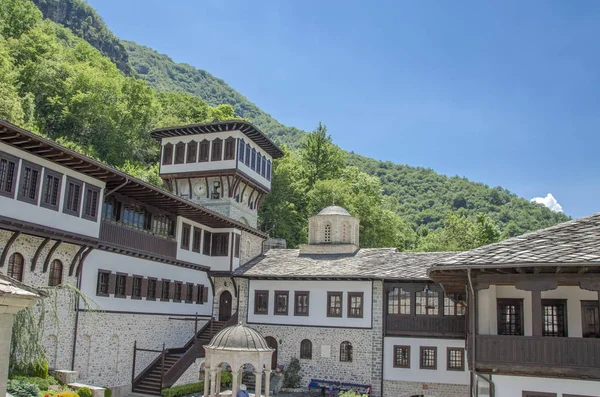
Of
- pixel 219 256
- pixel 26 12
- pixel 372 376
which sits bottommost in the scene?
pixel 372 376

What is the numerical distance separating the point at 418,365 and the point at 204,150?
54.3 feet

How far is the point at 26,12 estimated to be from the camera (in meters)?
52.0

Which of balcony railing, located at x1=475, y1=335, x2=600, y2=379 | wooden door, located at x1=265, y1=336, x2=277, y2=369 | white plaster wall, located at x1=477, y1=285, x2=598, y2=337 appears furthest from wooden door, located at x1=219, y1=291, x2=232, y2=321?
balcony railing, located at x1=475, y1=335, x2=600, y2=379

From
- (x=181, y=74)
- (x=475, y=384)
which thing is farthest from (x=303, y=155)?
(x=181, y=74)

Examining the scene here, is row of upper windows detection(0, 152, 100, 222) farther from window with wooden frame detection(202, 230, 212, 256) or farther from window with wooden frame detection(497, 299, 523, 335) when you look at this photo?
window with wooden frame detection(497, 299, 523, 335)

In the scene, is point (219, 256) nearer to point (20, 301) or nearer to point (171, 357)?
point (171, 357)

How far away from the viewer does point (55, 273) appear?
19.3 metres

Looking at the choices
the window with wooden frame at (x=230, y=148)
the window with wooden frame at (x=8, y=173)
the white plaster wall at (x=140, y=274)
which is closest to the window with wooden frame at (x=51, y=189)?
the window with wooden frame at (x=8, y=173)

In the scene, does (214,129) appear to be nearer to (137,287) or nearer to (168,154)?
(168,154)

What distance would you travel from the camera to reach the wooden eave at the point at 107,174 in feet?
53.3

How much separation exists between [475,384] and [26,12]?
1977 inches

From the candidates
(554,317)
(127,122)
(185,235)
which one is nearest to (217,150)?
(185,235)

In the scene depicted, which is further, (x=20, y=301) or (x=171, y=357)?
(x=171, y=357)

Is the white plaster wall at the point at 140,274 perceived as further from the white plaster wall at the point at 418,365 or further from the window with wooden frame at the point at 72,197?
the white plaster wall at the point at 418,365
